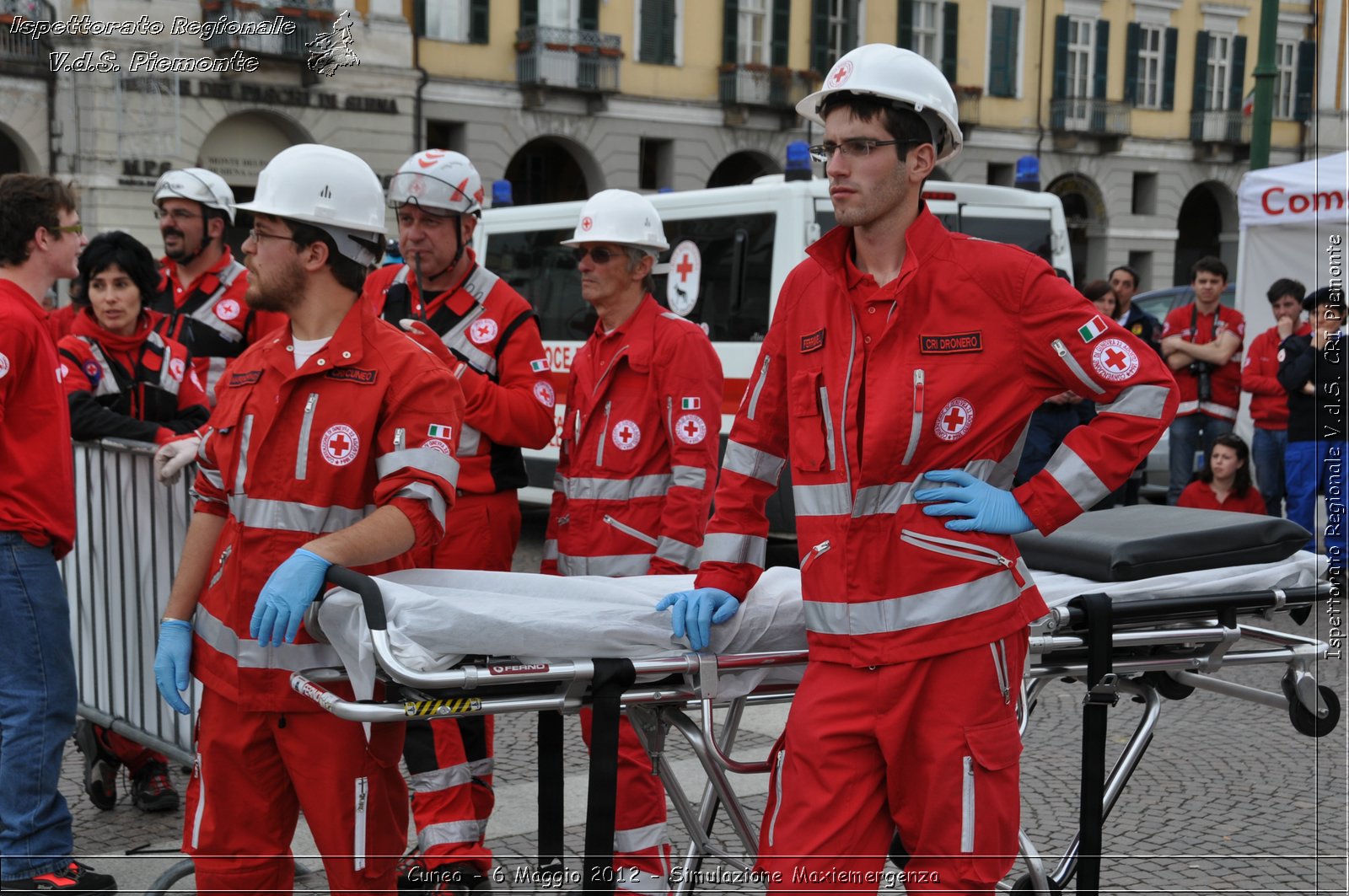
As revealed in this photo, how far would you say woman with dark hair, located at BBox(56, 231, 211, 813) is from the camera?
17.6 feet

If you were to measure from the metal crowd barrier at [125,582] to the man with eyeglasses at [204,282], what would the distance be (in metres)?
0.76

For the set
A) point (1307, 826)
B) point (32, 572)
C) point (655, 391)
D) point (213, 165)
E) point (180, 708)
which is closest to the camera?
point (180, 708)

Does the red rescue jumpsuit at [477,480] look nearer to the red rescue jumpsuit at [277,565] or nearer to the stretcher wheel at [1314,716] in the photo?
the red rescue jumpsuit at [277,565]

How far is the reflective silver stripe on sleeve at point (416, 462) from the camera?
3297mm

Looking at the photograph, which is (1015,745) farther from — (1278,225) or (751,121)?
(751,121)

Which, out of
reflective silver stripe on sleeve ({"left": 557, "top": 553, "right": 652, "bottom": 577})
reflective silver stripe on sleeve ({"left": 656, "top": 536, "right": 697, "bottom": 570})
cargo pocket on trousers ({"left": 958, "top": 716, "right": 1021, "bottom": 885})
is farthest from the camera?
reflective silver stripe on sleeve ({"left": 557, "top": 553, "right": 652, "bottom": 577})

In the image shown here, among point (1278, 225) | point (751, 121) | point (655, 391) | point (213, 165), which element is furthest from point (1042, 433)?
point (751, 121)

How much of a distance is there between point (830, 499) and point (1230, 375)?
915 cm

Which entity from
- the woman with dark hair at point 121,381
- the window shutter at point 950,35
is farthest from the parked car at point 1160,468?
the window shutter at point 950,35

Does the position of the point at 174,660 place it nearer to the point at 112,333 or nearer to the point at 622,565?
the point at 622,565

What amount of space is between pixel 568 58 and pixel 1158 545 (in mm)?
30127

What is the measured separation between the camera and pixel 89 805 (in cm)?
543

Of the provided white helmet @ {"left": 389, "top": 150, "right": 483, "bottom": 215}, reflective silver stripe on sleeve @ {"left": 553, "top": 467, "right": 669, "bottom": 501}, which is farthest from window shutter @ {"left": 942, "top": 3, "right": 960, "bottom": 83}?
reflective silver stripe on sleeve @ {"left": 553, "top": 467, "right": 669, "bottom": 501}

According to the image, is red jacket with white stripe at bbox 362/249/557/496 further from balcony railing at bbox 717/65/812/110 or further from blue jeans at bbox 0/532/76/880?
balcony railing at bbox 717/65/812/110
